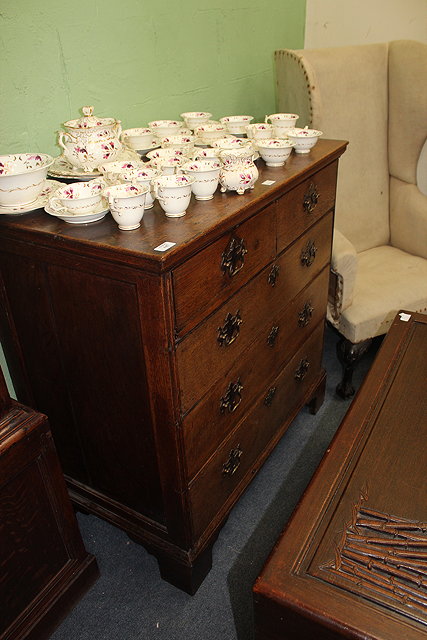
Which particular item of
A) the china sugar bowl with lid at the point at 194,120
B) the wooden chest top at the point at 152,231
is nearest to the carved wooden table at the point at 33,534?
the wooden chest top at the point at 152,231

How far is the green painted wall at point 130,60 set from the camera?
1.47m

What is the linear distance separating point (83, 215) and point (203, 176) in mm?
322

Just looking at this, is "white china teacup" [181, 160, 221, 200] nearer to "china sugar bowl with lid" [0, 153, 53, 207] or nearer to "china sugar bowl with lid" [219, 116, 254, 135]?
"china sugar bowl with lid" [0, 153, 53, 207]

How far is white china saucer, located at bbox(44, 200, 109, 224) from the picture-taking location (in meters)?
1.17

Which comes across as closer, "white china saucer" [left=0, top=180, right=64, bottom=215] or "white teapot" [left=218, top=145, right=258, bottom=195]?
"white china saucer" [left=0, top=180, right=64, bottom=215]

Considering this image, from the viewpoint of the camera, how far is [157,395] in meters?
1.25

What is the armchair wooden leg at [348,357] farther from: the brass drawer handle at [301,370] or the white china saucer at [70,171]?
the white china saucer at [70,171]

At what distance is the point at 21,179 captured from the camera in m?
1.21

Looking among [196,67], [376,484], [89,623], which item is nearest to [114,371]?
[376,484]

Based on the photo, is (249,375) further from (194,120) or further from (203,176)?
(194,120)

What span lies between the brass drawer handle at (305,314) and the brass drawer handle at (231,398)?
0.48 meters

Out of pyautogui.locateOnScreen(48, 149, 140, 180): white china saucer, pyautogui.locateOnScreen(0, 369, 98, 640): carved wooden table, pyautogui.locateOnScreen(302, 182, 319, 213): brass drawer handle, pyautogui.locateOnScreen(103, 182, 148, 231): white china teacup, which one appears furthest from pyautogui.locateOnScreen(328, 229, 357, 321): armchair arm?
pyautogui.locateOnScreen(0, 369, 98, 640): carved wooden table

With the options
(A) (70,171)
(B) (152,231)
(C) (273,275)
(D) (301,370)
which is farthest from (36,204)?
(D) (301,370)

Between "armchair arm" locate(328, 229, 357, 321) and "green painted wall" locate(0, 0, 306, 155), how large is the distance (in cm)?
83
